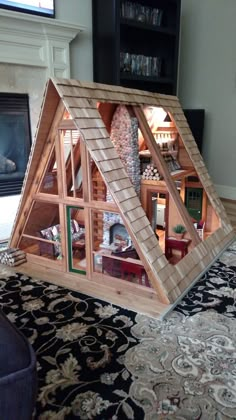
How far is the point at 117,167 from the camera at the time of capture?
224 cm

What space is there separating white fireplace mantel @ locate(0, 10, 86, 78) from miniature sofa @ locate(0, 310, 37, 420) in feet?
10.7

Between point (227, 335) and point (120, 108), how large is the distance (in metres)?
1.86

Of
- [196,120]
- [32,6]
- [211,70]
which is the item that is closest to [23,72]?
[32,6]

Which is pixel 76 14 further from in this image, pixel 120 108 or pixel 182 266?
pixel 182 266

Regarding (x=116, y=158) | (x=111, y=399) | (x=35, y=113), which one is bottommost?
(x=111, y=399)

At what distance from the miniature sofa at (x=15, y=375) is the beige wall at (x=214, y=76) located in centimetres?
423

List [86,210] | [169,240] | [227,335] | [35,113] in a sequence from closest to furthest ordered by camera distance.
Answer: [227,335], [86,210], [169,240], [35,113]

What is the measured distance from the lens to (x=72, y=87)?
215 centimetres

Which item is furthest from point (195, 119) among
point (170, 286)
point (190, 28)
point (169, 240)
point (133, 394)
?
point (133, 394)

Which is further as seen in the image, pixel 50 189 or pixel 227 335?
pixel 50 189

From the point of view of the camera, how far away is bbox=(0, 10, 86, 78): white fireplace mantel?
3.30 m

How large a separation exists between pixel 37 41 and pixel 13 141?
1.11 meters

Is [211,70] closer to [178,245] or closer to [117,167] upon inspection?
[178,245]

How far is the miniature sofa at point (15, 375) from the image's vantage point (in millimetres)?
798
